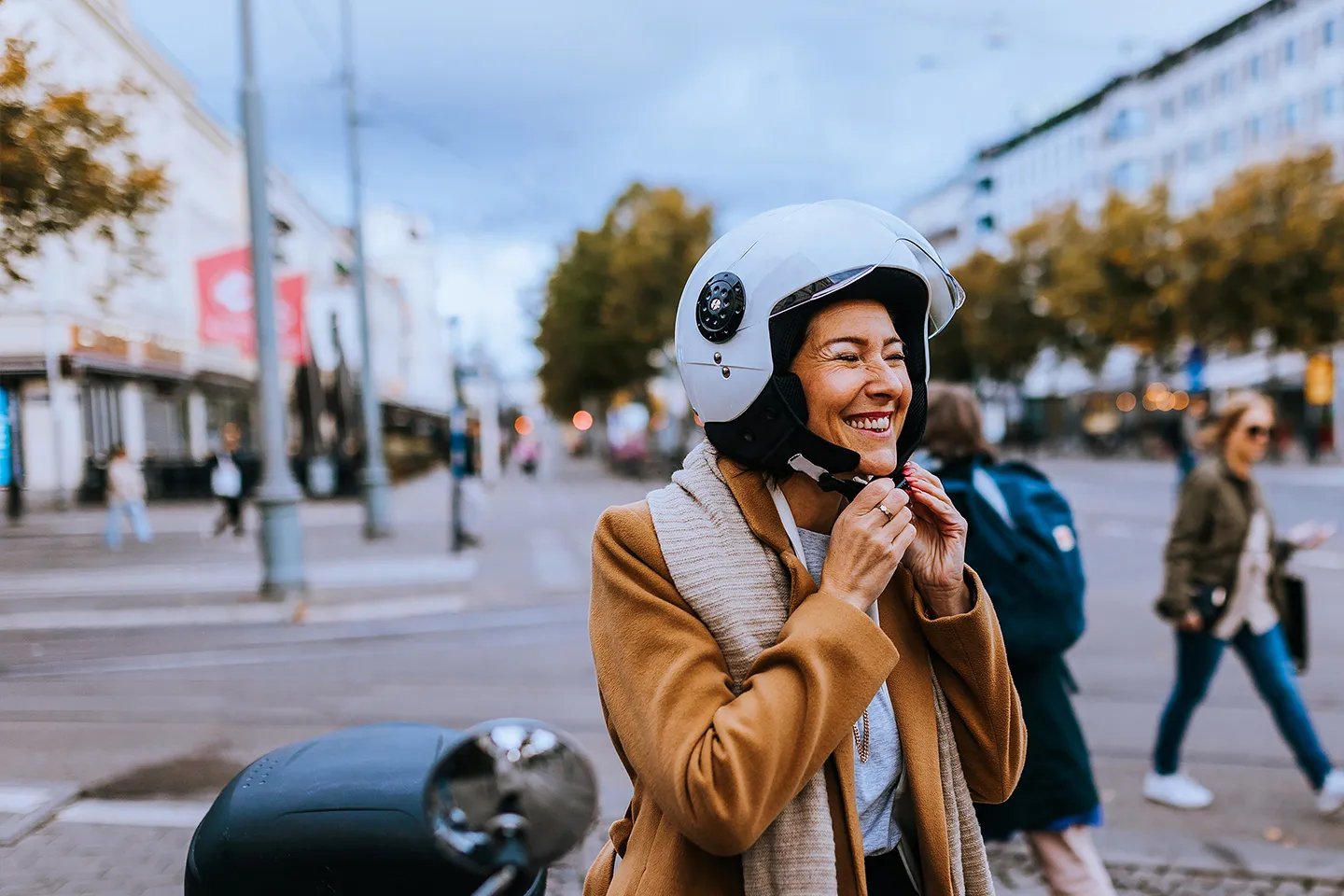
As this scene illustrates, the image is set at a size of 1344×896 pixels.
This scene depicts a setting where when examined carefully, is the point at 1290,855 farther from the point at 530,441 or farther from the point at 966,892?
the point at 530,441

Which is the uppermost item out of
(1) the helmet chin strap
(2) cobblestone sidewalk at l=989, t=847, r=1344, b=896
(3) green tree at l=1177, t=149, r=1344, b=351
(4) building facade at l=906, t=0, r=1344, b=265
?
(4) building facade at l=906, t=0, r=1344, b=265

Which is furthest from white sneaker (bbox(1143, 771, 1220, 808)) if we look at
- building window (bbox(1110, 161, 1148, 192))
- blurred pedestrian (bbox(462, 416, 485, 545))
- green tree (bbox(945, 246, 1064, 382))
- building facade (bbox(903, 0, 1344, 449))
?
building window (bbox(1110, 161, 1148, 192))

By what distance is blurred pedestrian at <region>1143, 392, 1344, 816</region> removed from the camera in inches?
179

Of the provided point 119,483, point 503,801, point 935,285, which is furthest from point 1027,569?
point 119,483

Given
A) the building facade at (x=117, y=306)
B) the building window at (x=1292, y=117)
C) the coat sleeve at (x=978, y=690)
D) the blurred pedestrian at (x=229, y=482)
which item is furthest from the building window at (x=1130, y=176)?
the coat sleeve at (x=978, y=690)

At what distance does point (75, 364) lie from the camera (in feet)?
12.3

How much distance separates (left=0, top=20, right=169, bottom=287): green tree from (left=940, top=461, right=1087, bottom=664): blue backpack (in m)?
2.76

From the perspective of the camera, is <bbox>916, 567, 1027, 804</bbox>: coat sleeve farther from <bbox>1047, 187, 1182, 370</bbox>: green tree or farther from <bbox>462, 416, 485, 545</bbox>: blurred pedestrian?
<bbox>1047, 187, 1182, 370</bbox>: green tree

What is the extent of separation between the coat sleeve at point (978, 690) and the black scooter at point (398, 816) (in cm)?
71

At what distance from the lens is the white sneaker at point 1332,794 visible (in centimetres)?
450

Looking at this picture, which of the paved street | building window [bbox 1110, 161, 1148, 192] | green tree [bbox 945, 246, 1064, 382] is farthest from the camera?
building window [bbox 1110, 161, 1148, 192]

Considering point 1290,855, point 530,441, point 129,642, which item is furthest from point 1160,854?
point 530,441

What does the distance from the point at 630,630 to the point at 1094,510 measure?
64.7ft

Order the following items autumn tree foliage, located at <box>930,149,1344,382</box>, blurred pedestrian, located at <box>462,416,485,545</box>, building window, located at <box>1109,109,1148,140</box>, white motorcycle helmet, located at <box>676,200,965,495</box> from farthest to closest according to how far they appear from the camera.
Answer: building window, located at <box>1109,109,1148,140</box>, autumn tree foliage, located at <box>930,149,1344,382</box>, blurred pedestrian, located at <box>462,416,485,545</box>, white motorcycle helmet, located at <box>676,200,965,495</box>
